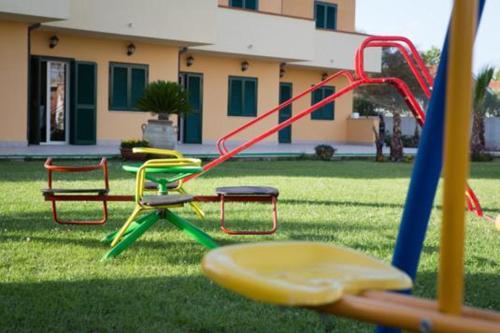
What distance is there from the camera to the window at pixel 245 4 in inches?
1013

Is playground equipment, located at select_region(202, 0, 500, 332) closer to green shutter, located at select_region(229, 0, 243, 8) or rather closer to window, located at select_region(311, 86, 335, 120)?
green shutter, located at select_region(229, 0, 243, 8)

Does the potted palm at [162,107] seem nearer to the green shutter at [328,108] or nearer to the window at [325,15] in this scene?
the green shutter at [328,108]

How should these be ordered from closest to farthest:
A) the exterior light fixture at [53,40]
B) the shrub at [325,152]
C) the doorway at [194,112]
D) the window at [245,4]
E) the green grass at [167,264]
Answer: the green grass at [167,264] < the exterior light fixture at [53,40] < the shrub at [325,152] < the doorway at [194,112] < the window at [245,4]

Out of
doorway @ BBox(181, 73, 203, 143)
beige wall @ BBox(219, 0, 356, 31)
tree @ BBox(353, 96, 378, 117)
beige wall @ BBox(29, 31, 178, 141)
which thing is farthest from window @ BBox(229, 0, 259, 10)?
tree @ BBox(353, 96, 378, 117)

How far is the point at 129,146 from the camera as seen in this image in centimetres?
1689

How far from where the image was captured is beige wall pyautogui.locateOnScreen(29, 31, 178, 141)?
20261 mm

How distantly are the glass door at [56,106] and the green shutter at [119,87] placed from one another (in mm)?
1322

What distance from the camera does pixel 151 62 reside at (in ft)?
72.3

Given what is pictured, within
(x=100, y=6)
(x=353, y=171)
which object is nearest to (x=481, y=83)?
(x=353, y=171)

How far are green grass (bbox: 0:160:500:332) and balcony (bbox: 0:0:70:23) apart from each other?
22.9ft

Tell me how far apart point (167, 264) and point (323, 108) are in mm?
23790

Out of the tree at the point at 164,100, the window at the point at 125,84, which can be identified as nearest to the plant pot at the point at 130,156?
the tree at the point at 164,100

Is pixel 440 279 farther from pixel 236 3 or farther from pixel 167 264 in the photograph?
pixel 236 3

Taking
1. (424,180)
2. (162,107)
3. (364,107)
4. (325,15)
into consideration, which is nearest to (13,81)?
(162,107)
